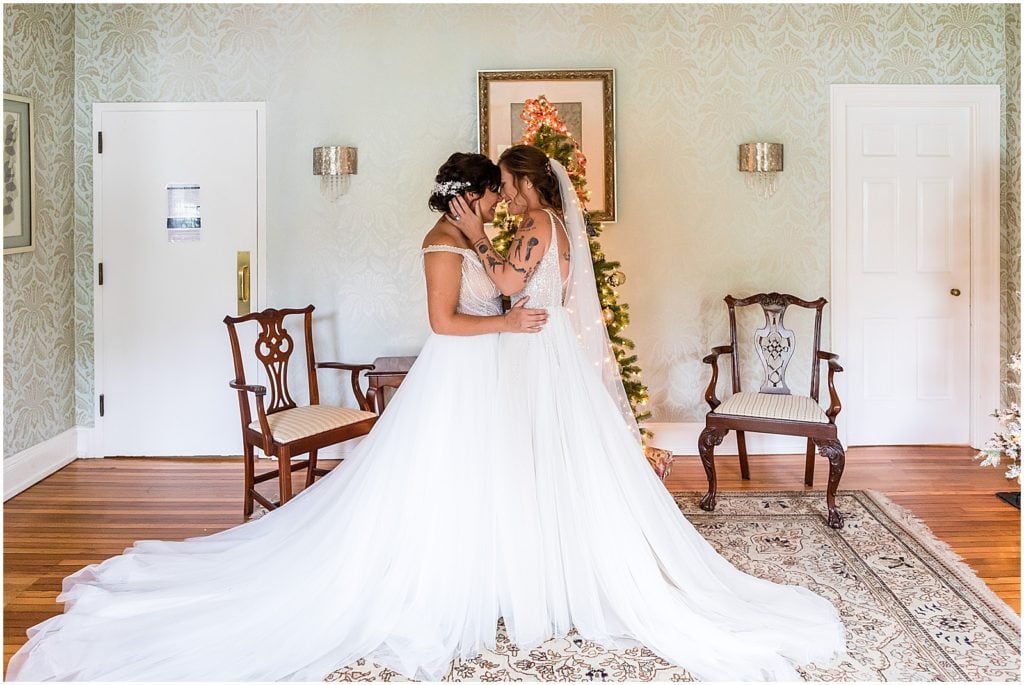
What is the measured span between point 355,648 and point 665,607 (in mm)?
1001

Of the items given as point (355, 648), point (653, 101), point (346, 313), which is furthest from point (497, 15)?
point (355, 648)

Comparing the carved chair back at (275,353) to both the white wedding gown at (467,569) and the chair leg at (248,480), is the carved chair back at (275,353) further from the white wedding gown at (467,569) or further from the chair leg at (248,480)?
the white wedding gown at (467,569)

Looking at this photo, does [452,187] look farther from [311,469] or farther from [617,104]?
[617,104]

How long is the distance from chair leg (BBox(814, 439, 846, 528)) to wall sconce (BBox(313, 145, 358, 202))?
10.3 ft

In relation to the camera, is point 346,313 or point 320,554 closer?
point 320,554

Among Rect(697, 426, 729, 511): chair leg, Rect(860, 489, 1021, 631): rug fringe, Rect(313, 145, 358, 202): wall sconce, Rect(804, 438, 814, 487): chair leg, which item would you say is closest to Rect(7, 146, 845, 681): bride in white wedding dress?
Rect(860, 489, 1021, 631): rug fringe

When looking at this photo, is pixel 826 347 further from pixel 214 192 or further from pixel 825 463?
pixel 214 192

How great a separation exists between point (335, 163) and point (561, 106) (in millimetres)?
1400

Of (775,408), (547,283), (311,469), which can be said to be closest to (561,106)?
(775,408)

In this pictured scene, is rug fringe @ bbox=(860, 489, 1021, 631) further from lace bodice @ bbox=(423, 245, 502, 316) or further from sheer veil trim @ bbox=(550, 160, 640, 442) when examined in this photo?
lace bodice @ bbox=(423, 245, 502, 316)

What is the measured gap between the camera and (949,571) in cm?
368

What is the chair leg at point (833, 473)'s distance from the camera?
168 inches

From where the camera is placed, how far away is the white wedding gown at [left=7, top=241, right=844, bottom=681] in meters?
2.81

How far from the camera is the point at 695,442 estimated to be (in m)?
5.69
